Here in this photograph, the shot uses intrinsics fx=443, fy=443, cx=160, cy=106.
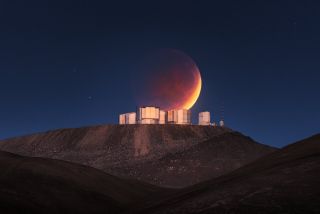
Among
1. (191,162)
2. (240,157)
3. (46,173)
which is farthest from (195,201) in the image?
(240,157)

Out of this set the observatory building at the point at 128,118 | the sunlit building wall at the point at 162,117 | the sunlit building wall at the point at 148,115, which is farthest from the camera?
the observatory building at the point at 128,118

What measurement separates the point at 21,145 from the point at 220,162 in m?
63.2

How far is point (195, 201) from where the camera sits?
1097 inches

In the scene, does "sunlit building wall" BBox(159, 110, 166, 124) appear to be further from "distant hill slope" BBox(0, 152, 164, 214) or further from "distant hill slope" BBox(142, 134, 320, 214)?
"distant hill slope" BBox(142, 134, 320, 214)

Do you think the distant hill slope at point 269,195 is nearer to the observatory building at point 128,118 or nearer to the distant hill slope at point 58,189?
the distant hill slope at point 58,189

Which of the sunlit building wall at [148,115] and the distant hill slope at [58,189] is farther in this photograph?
the sunlit building wall at [148,115]

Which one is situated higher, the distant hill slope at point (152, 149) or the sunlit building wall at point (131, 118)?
the sunlit building wall at point (131, 118)

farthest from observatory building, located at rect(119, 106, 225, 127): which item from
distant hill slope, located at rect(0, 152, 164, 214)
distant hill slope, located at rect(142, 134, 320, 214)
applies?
distant hill slope, located at rect(142, 134, 320, 214)

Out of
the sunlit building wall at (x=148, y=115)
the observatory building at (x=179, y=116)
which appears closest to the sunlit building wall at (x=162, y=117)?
the observatory building at (x=179, y=116)

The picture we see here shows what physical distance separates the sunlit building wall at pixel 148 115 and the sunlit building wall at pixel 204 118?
591 inches

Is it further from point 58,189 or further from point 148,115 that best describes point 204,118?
point 58,189

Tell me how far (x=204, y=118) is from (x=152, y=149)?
33770 millimetres

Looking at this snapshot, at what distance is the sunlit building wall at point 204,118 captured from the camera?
13888cm

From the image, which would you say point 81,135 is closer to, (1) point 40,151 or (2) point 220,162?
(1) point 40,151
